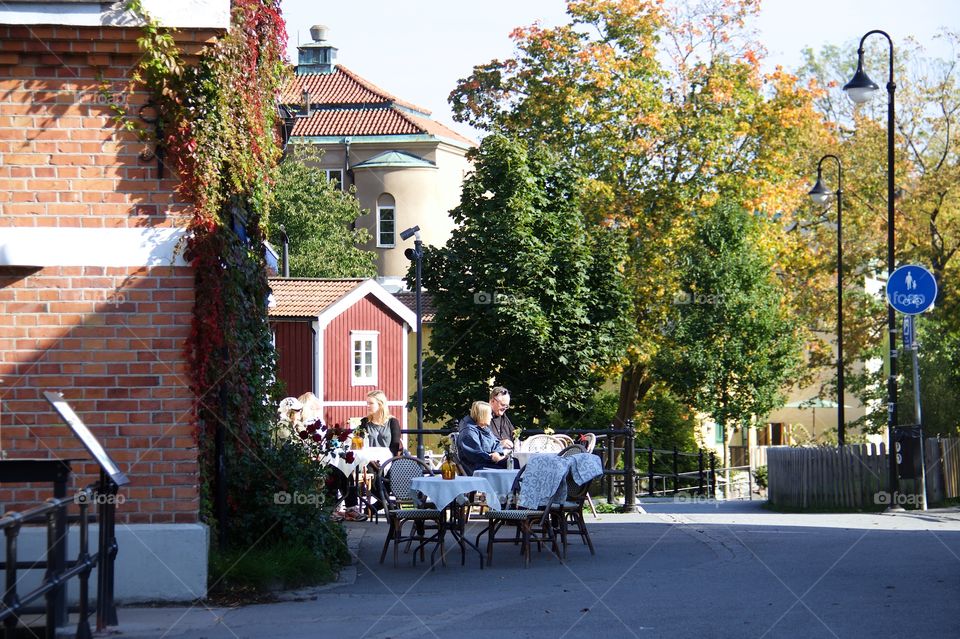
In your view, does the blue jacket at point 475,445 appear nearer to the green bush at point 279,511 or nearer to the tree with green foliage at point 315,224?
the green bush at point 279,511

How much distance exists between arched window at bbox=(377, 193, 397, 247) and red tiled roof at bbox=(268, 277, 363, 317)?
17874 millimetres

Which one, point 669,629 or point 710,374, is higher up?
point 710,374

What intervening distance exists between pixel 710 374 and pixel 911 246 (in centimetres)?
685

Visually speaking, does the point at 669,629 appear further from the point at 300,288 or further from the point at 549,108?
the point at 300,288

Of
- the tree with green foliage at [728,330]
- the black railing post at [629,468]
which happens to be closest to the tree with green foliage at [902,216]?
the tree with green foliage at [728,330]

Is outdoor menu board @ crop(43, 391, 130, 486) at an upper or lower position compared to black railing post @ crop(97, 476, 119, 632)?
upper

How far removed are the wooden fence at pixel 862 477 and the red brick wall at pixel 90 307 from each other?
13578 mm

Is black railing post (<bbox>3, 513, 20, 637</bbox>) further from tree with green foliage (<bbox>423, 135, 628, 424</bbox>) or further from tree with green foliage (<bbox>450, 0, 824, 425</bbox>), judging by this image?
tree with green foliage (<bbox>450, 0, 824, 425</bbox>)

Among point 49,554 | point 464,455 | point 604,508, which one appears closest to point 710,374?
point 604,508

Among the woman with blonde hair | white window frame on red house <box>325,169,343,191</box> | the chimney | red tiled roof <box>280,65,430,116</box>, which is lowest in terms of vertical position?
the woman with blonde hair

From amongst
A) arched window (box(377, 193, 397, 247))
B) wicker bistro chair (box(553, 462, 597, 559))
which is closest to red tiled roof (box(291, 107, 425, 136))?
arched window (box(377, 193, 397, 247))

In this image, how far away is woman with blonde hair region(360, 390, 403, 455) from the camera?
62.1 feet

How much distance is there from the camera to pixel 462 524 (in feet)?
43.5

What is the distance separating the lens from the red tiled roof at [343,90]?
215 feet
